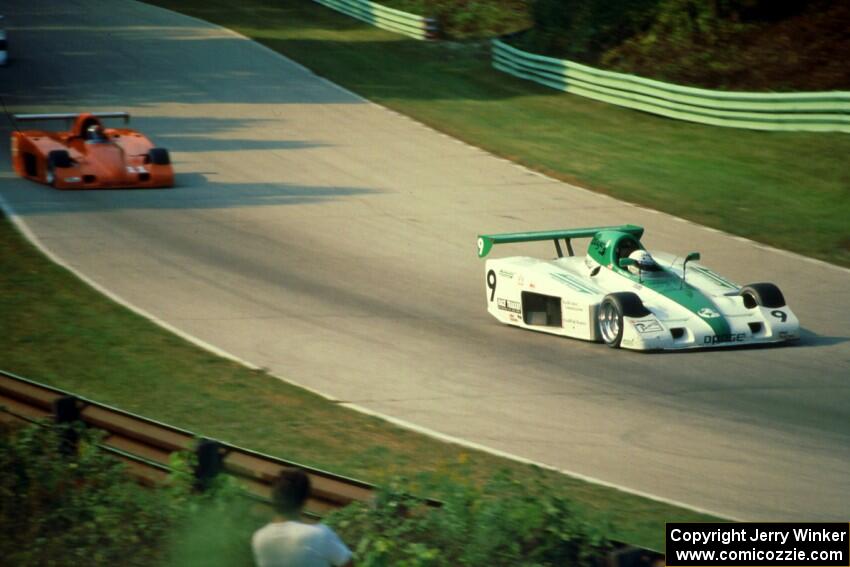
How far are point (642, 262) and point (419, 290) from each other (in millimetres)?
3706

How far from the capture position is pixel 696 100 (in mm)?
31219

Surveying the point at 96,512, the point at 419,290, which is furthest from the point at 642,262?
the point at 96,512

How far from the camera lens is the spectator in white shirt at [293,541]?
242 inches

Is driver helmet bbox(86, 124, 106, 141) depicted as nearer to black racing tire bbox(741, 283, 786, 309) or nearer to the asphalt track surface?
the asphalt track surface

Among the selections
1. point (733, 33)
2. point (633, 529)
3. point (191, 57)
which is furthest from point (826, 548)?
point (191, 57)

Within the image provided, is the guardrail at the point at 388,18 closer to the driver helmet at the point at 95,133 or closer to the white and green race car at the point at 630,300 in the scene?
the driver helmet at the point at 95,133

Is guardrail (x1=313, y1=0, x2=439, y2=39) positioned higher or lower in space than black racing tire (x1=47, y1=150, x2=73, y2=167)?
higher

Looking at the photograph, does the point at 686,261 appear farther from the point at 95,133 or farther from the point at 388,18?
the point at 388,18

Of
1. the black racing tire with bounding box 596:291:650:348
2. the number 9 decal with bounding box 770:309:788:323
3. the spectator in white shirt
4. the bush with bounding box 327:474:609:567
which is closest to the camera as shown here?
the spectator in white shirt

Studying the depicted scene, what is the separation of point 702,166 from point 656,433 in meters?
15.8

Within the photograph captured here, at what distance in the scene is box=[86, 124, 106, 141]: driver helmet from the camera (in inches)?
928

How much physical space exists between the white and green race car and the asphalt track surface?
244mm

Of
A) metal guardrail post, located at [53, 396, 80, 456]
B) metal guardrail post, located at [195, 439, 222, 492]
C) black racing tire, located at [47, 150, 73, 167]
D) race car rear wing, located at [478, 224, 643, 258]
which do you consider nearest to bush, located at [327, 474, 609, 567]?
metal guardrail post, located at [195, 439, 222, 492]

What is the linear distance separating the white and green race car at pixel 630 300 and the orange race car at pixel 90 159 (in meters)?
9.86
